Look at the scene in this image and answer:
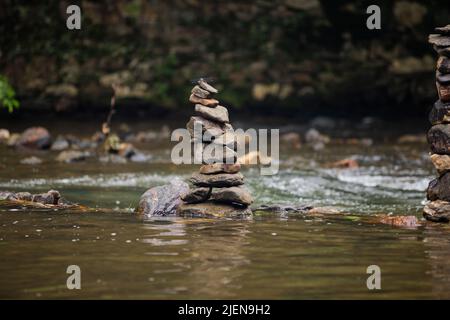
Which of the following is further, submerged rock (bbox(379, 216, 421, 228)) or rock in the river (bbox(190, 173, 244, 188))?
rock in the river (bbox(190, 173, 244, 188))

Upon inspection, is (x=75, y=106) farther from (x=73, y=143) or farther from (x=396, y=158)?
(x=396, y=158)

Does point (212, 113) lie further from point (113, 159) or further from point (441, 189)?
point (113, 159)

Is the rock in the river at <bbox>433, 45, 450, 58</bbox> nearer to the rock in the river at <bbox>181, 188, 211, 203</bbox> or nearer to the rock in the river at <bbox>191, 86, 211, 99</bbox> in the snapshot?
the rock in the river at <bbox>191, 86, 211, 99</bbox>

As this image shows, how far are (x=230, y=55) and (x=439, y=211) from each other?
2564cm

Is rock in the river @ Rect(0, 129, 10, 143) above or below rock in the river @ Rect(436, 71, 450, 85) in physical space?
below

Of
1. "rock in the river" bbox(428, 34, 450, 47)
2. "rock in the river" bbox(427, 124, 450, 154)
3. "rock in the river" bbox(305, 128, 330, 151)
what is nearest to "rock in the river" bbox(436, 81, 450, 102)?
"rock in the river" bbox(427, 124, 450, 154)

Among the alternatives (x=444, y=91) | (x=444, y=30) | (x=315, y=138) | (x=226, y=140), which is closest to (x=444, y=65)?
(x=444, y=91)

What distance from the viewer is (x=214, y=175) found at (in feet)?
57.4

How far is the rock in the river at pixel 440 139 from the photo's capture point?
16891mm

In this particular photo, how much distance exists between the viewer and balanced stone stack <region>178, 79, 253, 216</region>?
17.3m

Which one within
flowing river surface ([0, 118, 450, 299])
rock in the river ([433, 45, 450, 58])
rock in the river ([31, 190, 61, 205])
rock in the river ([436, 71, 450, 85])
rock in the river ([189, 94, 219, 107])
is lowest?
flowing river surface ([0, 118, 450, 299])

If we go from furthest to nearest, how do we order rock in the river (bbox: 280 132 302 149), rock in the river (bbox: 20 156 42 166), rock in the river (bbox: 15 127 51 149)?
rock in the river (bbox: 280 132 302 149) → rock in the river (bbox: 15 127 51 149) → rock in the river (bbox: 20 156 42 166)

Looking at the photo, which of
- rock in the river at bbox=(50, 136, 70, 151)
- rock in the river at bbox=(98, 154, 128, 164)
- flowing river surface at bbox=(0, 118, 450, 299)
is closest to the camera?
flowing river surface at bbox=(0, 118, 450, 299)

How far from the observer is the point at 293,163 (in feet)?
95.6
